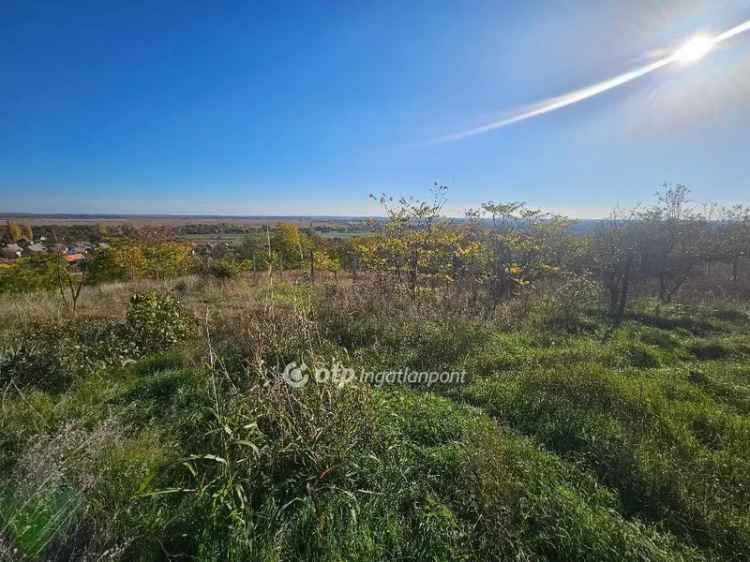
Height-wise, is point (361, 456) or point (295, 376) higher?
point (295, 376)

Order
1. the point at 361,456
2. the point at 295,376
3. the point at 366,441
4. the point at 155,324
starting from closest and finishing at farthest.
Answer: the point at 361,456
the point at 366,441
the point at 295,376
the point at 155,324

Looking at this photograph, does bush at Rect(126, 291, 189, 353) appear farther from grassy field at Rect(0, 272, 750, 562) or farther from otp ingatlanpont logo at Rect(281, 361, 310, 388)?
otp ingatlanpont logo at Rect(281, 361, 310, 388)

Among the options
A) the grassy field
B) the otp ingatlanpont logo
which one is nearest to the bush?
the grassy field

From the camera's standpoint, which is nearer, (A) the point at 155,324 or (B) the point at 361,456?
(B) the point at 361,456

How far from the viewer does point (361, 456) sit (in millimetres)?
2189

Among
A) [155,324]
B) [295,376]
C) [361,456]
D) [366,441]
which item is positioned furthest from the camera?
[155,324]

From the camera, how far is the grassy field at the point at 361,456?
1.71 m

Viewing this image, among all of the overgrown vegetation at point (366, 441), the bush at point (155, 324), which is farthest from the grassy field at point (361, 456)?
the bush at point (155, 324)

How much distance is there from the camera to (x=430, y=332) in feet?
15.8

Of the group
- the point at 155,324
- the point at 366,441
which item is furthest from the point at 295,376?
the point at 155,324

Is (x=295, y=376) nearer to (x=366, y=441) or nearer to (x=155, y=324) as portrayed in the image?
(x=366, y=441)

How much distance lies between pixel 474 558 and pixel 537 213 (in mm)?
7058

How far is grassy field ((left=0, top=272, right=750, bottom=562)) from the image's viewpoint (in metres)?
1.71

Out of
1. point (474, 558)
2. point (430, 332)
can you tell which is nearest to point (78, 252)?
point (430, 332)
